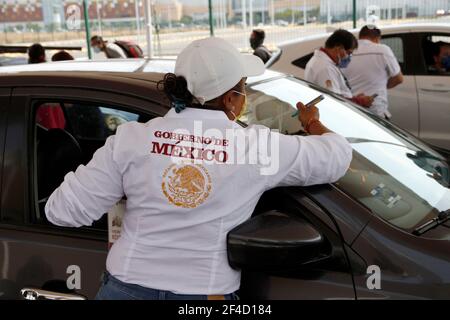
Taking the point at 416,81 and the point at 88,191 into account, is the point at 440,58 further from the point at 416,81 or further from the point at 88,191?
the point at 88,191

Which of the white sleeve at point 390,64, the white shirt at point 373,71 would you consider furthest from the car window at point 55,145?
the white sleeve at point 390,64

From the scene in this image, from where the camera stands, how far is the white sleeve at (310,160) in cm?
184

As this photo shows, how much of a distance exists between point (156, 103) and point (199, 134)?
13.6 inches

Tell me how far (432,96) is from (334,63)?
6.44 ft

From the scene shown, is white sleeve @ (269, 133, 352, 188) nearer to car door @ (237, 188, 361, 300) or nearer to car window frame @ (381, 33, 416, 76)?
car door @ (237, 188, 361, 300)

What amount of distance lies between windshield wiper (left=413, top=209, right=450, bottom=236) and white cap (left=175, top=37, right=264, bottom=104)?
75 cm

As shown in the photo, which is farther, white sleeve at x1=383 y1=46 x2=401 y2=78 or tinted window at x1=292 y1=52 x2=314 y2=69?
tinted window at x1=292 y1=52 x2=314 y2=69

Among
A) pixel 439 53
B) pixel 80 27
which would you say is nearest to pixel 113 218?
pixel 439 53

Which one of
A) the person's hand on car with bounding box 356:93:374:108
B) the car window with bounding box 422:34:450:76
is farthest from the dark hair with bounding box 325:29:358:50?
the car window with bounding box 422:34:450:76

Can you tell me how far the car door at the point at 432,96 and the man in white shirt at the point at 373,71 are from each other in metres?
0.82

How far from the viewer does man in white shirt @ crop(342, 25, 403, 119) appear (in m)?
5.90

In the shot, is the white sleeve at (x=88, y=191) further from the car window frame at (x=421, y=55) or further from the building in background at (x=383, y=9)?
the building in background at (x=383, y=9)

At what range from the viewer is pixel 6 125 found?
91.6 inches
